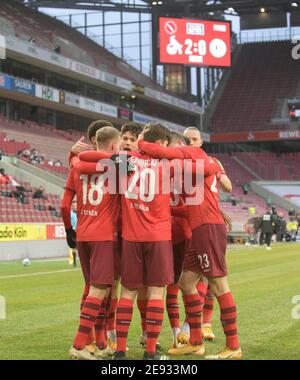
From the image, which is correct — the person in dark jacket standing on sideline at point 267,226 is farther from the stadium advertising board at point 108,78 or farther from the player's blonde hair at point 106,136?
the player's blonde hair at point 106,136

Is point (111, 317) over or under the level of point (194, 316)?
under

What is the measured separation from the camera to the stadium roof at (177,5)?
55.9 metres

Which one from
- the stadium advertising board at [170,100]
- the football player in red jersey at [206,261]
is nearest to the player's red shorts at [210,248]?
the football player in red jersey at [206,261]

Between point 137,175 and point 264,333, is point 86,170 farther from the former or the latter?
point 264,333

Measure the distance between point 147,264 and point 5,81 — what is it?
3574 cm

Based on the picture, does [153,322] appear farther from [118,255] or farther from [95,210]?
[95,210]

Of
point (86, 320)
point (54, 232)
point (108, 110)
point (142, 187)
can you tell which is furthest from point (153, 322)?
point (108, 110)

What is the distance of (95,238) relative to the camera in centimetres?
653

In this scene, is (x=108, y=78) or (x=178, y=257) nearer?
(x=178, y=257)

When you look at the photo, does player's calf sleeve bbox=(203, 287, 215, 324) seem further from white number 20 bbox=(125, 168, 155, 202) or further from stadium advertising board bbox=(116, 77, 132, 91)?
stadium advertising board bbox=(116, 77, 132, 91)

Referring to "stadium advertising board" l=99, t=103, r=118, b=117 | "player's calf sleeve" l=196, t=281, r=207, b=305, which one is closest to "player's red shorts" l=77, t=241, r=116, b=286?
"player's calf sleeve" l=196, t=281, r=207, b=305

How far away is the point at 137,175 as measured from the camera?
21.2 feet

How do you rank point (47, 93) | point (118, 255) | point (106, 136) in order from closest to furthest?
point (106, 136) < point (118, 255) < point (47, 93)

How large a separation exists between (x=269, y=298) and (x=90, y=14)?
55379mm
